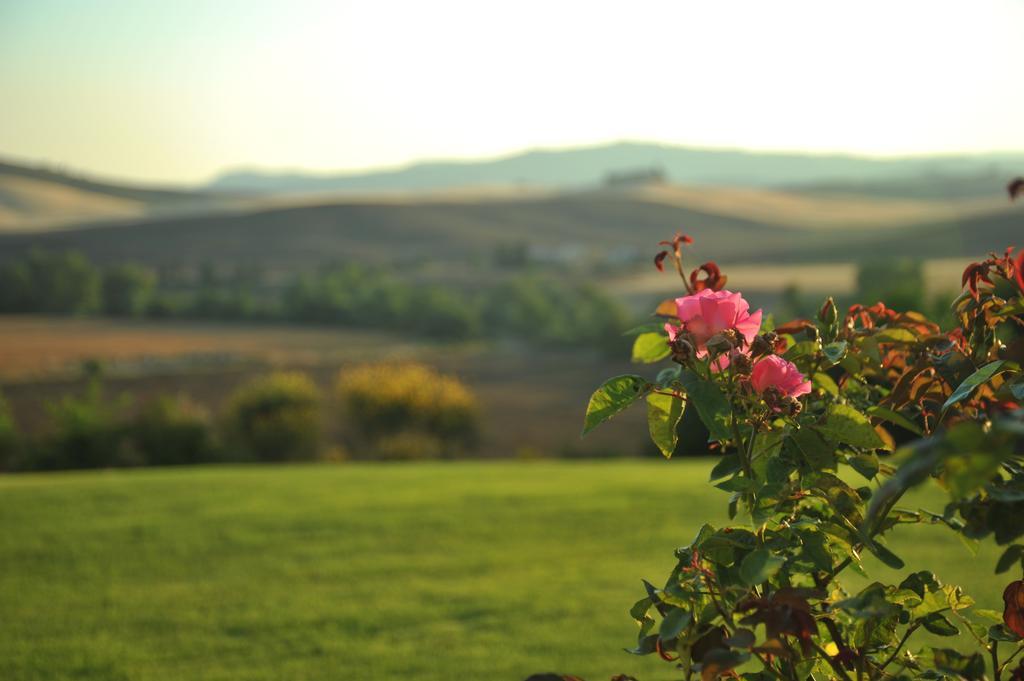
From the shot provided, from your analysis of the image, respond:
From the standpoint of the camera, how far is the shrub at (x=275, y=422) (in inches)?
491

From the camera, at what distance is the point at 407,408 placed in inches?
532

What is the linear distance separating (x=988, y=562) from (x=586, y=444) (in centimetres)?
1073

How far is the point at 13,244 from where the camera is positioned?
131 ft

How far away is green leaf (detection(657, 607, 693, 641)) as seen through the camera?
3.17 feet

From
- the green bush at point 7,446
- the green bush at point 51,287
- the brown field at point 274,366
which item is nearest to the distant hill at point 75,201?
the green bush at point 51,287

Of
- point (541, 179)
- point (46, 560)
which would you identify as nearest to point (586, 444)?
point (46, 560)

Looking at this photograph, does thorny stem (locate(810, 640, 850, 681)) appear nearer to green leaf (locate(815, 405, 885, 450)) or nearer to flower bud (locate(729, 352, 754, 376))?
green leaf (locate(815, 405, 885, 450))

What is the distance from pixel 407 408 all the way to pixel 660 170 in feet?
169

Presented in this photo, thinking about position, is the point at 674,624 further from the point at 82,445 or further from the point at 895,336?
the point at 82,445

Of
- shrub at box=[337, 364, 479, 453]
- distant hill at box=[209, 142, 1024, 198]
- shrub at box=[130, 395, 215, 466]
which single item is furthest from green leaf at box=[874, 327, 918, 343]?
distant hill at box=[209, 142, 1024, 198]

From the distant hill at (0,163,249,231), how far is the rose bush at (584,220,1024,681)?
4768 cm

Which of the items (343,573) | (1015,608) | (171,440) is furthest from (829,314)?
(171,440)

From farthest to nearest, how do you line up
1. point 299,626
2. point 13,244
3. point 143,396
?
point 13,244
point 143,396
point 299,626

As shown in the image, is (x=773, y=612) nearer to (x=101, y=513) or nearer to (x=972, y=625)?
(x=972, y=625)
